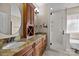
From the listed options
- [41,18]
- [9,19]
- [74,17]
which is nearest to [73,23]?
[74,17]

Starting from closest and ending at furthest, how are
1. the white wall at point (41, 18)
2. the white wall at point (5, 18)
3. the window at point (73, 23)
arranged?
the white wall at point (5, 18) < the window at point (73, 23) < the white wall at point (41, 18)

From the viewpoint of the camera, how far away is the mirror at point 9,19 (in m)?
2.25

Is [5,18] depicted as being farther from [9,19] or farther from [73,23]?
[73,23]

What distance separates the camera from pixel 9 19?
2.42m

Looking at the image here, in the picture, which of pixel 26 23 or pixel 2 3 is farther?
pixel 26 23

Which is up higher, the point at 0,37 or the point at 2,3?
the point at 2,3

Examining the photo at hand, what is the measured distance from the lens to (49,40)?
3.29m

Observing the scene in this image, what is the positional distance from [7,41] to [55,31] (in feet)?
4.37

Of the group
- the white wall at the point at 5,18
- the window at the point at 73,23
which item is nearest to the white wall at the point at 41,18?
the window at the point at 73,23

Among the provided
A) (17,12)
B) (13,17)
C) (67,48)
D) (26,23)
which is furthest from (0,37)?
(67,48)

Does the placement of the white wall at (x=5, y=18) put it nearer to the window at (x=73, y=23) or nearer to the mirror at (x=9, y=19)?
the mirror at (x=9, y=19)

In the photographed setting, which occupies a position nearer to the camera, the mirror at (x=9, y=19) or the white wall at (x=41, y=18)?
the mirror at (x=9, y=19)

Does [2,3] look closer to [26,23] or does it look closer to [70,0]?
[26,23]

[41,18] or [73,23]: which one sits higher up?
[41,18]
